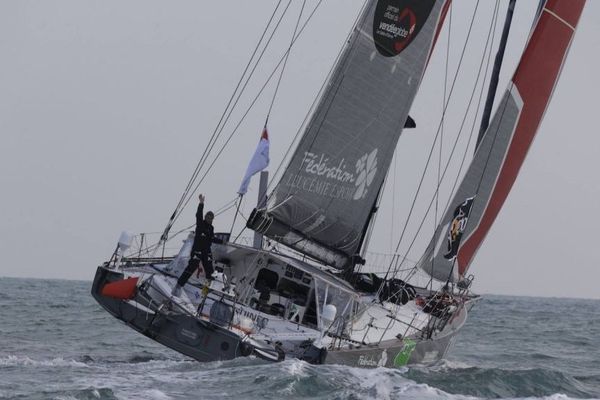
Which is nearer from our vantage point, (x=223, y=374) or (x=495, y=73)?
(x=223, y=374)

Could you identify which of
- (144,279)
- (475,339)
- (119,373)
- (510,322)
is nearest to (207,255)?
(144,279)

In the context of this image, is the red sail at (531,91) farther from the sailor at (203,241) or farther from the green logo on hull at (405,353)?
the sailor at (203,241)

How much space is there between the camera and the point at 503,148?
20625 mm

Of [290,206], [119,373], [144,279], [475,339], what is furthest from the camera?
[475,339]

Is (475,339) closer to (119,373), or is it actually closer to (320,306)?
(320,306)

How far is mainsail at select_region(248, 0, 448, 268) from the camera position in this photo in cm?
1802

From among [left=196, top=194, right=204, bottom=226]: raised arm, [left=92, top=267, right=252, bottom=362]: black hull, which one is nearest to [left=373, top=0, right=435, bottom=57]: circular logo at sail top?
[left=196, top=194, right=204, bottom=226]: raised arm

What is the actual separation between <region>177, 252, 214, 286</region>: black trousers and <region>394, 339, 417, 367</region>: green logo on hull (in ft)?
9.27

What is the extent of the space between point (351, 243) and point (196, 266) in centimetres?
344

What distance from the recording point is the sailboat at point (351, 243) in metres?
15.5

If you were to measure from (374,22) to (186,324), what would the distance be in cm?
586

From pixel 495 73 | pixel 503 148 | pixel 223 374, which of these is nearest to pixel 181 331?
pixel 223 374

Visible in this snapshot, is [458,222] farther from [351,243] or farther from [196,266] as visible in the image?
[196,266]

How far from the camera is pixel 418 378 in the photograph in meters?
15.7
